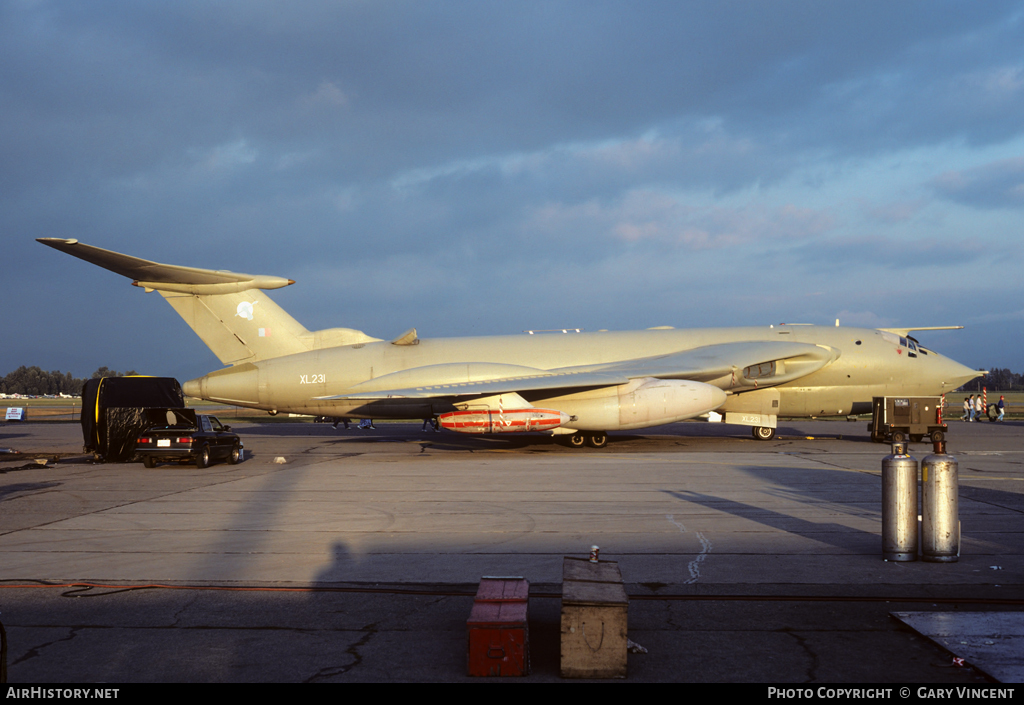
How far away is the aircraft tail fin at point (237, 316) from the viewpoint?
2288 cm

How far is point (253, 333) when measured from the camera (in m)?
23.7

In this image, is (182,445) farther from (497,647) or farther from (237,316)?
(497,647)

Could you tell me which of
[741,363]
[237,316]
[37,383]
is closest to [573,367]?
[741,363]

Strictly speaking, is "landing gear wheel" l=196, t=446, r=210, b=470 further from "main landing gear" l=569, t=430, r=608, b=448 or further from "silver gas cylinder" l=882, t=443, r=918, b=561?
"silver gas cylinder" l=882, t=443, r=918, b=561

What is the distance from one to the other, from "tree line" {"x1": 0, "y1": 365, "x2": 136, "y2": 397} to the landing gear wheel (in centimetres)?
14263

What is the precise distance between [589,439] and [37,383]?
15111 cm

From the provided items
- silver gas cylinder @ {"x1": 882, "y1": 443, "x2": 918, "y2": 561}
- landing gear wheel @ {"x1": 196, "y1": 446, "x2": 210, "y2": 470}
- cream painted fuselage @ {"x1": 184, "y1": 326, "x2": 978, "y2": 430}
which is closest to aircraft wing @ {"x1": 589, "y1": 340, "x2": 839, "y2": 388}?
cream painted fuselage @ {"x1": 184, "y1": 326, "x2": 978, "y2": 430}

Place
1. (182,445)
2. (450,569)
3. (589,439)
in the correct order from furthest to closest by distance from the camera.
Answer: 1. (589,439)
2. (182,445)
3. (450,569)

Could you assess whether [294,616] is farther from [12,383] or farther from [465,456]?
[12,383]

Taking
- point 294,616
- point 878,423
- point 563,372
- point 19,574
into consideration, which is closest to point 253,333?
point 563,372

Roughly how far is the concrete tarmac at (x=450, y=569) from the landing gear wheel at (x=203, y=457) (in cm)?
110

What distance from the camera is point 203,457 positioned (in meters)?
18.8

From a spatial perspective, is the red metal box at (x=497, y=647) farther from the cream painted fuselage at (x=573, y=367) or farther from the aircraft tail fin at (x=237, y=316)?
the aircraft tail fin at (x=237, y=316)
